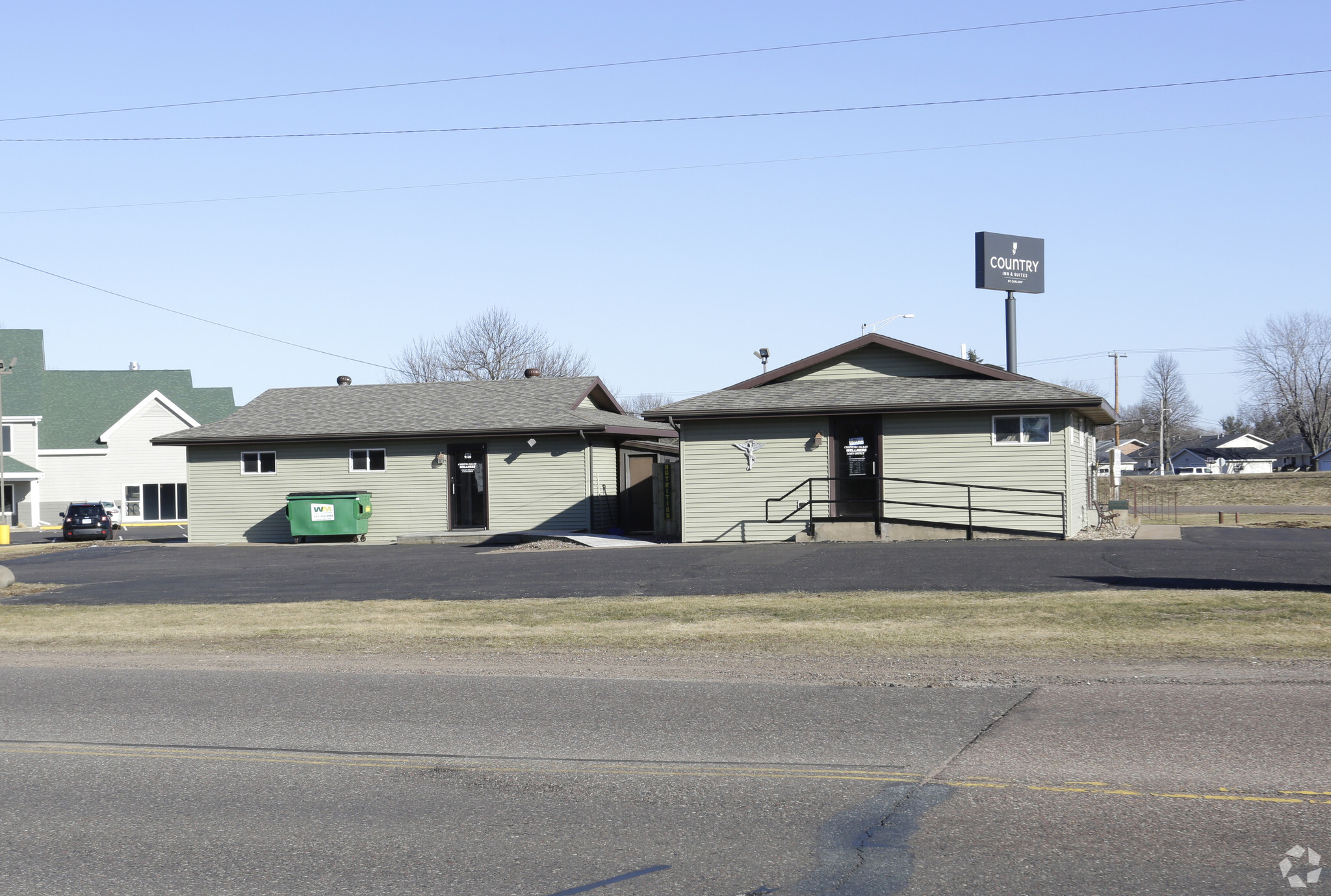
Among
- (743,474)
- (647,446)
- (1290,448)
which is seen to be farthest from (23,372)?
(1290,448)

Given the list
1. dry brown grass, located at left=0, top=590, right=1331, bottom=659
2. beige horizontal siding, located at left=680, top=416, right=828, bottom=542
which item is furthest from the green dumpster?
dry brown grass, located at left=0, top=590, right=1331, bottom=659

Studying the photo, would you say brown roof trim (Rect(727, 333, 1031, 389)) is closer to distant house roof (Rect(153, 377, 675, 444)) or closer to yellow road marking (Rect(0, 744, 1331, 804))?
distant house roof (Rect(153, 377, 675, 444))

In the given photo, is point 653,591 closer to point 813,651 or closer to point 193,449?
point 813,651

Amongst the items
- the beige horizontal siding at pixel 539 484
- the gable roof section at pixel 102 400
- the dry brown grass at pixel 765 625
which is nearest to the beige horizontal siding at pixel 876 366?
the beige horizontal siding at pixel 539 484

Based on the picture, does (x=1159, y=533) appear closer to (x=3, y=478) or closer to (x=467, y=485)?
(x=467, y=485)

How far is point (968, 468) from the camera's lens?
26.8m

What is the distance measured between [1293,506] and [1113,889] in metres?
62.6

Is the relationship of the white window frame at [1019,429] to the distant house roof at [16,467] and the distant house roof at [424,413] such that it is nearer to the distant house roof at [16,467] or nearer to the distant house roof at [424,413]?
the distant house roof at [424,413]

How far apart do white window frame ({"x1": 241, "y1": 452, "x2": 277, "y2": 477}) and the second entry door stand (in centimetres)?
525

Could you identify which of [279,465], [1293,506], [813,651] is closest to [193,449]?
[279,465]

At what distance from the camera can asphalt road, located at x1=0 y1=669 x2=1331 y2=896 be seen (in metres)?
5.25

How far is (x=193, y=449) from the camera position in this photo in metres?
34.1

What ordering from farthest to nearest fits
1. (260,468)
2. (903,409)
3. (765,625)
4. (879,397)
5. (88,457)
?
(88,457), (260,468), (879,397), (903,409), (765,625)

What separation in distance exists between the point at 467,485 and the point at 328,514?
373 cm
